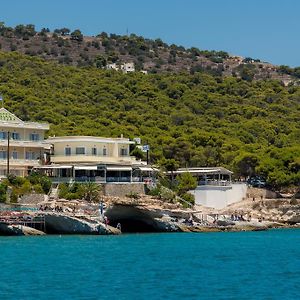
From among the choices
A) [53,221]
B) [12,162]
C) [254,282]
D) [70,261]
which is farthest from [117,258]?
[12,162]

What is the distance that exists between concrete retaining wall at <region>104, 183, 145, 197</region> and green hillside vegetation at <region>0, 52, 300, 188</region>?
13.1m

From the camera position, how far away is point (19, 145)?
82125mm

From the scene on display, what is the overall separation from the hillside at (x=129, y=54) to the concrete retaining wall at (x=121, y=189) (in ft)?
256

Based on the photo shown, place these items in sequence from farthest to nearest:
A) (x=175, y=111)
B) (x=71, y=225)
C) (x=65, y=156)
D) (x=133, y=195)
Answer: (x=175, y=111) < (x=65, y=156) < (x=133, y=195) < (x=71, y=225)

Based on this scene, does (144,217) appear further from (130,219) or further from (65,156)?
(65,156)

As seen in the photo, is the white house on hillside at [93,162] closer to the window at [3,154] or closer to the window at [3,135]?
the window at [3,154]

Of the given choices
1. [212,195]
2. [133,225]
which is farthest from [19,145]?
[212,195]

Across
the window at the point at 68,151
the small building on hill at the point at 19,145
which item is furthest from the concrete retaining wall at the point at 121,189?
the small building on hill at the point at 19,145

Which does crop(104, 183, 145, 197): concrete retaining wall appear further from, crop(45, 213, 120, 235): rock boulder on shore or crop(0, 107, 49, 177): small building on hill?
crop(0, 107, 49, 177): small building on hill

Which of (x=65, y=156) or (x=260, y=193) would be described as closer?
(x=65, y=156)

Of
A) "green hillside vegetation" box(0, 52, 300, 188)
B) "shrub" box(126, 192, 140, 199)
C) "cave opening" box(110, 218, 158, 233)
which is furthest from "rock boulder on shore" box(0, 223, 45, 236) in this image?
"green hillside vegetation" box(0, 52, 300, 188)

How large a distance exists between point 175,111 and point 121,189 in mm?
46919

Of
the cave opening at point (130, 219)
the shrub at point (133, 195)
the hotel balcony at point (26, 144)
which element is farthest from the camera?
the hotel balcony at point (26, 144)

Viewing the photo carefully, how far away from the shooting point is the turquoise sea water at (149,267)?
39.4 metres
